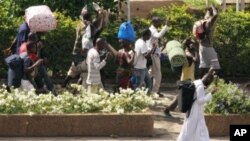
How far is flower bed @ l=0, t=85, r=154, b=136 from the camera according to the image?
36.9ft

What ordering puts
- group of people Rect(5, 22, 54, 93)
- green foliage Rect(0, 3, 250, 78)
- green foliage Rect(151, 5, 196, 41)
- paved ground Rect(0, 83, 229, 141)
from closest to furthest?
paved ground Rect(0, 83, 229, 141) < group of people Rect(5, 22, 54, 93) < green foliage Rect(0, 3, 250, 78) < green foliage Rect(151, 5, 196, 41)

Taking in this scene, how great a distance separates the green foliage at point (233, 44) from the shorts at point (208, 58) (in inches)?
71.1

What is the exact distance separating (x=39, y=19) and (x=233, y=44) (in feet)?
15.0

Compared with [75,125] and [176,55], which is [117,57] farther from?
[75,125]

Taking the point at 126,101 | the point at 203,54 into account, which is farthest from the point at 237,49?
the point at 126,101

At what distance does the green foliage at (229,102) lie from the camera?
1154 centimetres

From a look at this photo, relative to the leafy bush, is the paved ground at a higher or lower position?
lower

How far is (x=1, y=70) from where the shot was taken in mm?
15453

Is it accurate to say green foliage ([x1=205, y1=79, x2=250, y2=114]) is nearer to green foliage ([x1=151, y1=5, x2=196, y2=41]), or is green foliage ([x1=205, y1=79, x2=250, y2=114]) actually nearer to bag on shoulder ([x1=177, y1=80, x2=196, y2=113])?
bag on shoulder ([x1=177, y1=80, x2=196, y2=113])

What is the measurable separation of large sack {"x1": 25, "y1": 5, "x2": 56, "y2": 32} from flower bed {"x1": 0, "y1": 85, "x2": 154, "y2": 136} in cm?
172

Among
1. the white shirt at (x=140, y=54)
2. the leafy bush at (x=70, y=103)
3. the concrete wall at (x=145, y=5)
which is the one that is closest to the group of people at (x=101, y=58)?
the white shirt at (x=140, y=54)

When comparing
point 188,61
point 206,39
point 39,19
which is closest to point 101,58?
point 39,19

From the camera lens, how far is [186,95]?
32.9 feet

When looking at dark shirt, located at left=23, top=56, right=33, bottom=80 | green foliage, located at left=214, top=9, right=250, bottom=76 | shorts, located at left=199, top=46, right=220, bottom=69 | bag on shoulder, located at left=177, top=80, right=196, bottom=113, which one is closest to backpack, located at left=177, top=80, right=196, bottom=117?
bag on shoulder, located at left=177, top=80, right=196, bottom=113
